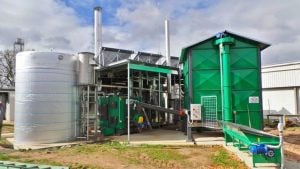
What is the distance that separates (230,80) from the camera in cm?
1362

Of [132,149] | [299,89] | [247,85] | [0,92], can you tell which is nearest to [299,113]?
[299,89]

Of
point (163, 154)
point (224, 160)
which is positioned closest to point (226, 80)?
point (163, 154)

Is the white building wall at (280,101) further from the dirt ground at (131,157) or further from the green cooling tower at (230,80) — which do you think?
the dirt ground at (131,157)

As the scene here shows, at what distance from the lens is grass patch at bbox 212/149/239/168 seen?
7.88 m

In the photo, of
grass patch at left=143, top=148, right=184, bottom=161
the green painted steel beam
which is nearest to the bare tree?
the green painted steel beam

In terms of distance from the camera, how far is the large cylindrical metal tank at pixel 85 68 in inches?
518

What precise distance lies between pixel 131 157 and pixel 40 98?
5286mm

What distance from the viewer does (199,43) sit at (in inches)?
568

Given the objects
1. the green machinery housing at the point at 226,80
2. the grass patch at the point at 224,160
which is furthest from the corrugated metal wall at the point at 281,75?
the grass patch at the point at 224,160

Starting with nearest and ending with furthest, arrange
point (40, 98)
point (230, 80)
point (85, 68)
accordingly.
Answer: point (40, 98) < point (85, 68) < point (230, 80)

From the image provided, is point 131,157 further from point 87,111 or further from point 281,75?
point 281,75

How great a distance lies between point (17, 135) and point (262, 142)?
31.9ft

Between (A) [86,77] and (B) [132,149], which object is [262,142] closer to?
(B) [132,149]

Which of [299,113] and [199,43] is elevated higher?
[199,43]
